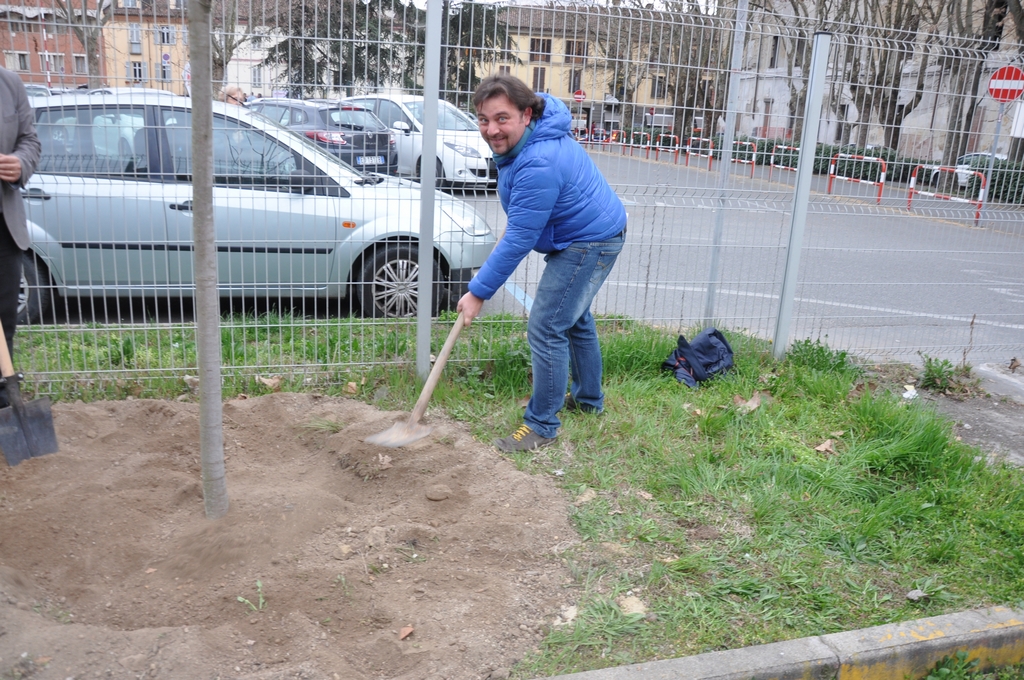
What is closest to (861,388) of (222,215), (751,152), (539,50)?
(751,152)

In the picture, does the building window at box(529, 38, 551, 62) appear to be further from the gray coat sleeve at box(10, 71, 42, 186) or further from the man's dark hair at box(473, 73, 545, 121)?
the gray coat sleeve at box(10, 71, 42, 186)

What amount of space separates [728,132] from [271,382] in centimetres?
337

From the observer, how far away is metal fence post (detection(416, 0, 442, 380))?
4637 millimetres

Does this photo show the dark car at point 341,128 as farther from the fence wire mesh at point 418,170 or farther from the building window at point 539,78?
the building window at point 539,78

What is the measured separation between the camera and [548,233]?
4.29 m

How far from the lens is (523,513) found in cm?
Answer: 381

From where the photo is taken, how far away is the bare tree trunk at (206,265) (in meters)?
2.80

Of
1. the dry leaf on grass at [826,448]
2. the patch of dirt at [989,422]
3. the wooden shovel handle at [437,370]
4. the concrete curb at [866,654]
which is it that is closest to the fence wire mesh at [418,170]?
the patch of dirt at [989,422]

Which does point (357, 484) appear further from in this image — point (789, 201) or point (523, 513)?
point (789, 201)

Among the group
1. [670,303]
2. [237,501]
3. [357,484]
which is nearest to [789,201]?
[670,303]

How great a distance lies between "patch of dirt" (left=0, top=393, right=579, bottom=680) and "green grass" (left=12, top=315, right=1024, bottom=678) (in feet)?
0.88

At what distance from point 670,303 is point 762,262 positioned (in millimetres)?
711

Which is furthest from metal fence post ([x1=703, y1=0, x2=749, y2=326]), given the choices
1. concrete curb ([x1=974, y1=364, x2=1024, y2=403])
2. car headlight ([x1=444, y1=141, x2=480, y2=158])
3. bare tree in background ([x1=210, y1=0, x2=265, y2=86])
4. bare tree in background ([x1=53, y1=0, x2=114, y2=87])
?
bare tree in background ([x1=53, y1=0, x2=114, y2=87])

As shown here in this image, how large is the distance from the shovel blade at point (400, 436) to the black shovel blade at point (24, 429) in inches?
59.2
